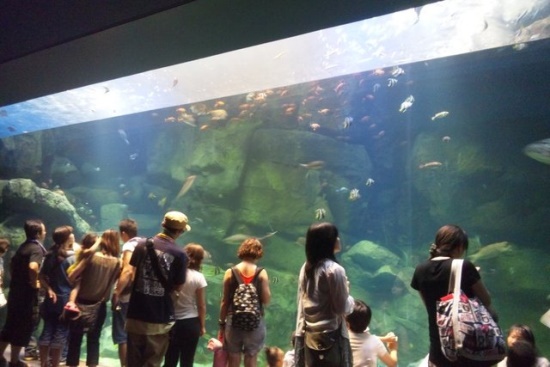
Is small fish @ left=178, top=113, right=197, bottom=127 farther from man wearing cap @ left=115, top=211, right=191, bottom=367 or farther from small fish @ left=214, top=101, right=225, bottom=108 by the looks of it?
man wearing cap @ left=115, top=211, right=191, bottom=367

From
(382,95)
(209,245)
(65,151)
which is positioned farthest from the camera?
(65,151)

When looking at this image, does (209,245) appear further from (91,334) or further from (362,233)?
(91,334)

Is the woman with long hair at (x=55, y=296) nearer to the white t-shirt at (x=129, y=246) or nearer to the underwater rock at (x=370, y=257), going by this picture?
the white t-shirt at (x=129, y=246)

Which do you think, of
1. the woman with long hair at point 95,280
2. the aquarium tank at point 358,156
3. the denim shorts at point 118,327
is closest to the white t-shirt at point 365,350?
the woman with long hair at point 95,280

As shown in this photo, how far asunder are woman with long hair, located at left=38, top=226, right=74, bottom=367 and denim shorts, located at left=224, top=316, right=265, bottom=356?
212cm

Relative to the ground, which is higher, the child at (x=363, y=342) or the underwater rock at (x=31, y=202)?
the underwater rock at (x=31, y=202)

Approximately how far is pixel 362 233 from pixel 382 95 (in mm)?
5705

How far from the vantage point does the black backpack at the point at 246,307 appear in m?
3.47

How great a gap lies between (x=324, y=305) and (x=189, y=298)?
1707 millimetres

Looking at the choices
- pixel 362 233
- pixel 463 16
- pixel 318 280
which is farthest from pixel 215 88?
pixel 318 280

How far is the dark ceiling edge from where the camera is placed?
2736mm

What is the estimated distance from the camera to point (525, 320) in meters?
10.5

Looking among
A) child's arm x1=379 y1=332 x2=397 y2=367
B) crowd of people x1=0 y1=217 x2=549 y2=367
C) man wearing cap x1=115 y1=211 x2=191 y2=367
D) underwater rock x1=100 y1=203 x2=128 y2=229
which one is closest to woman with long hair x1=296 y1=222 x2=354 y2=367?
crowd of people x1=0 y1=217 x2=549 y2=367

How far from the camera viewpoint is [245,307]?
3.47 metres
